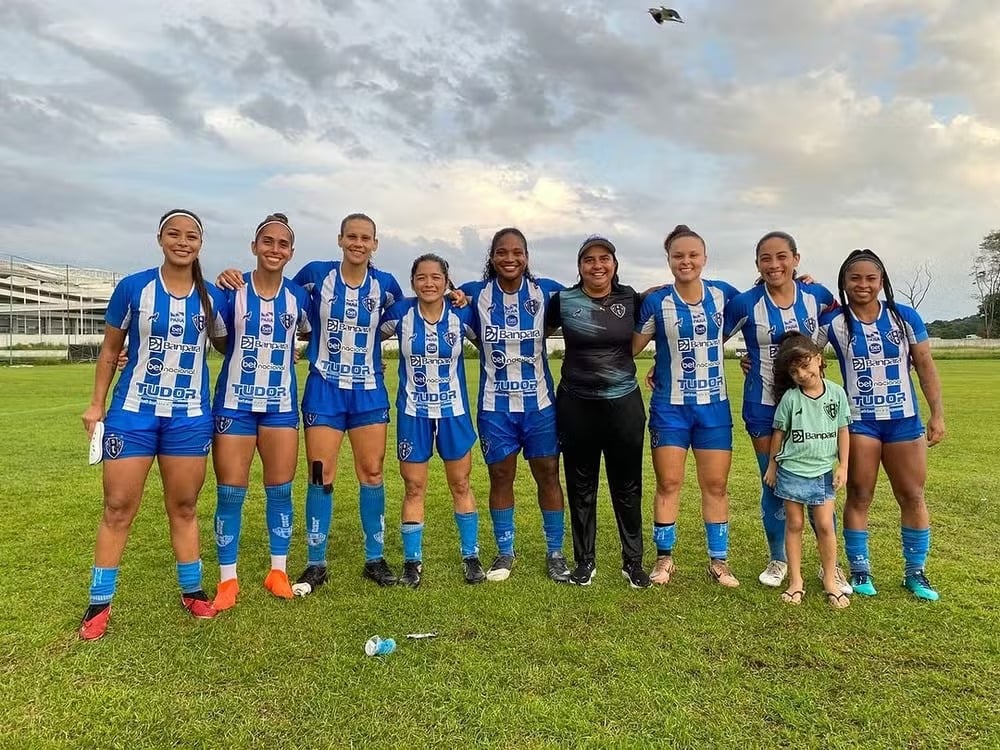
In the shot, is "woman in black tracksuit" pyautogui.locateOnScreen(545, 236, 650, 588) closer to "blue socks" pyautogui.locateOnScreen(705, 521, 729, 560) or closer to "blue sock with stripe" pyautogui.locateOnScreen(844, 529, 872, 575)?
"blue socks" pyautogui.locateOnScreen(705, 521, 729, 560)

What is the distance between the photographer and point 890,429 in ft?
14.0

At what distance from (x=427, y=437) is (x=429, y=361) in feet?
1.63

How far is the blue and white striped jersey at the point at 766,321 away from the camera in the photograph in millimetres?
4438

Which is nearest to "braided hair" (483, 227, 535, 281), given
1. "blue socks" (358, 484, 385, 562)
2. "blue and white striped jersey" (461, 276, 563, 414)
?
"blue and white striped jersey" (461, 276, 563, 414)

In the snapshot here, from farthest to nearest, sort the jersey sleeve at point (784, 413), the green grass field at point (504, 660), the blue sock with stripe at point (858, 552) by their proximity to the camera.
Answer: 1. the blue sock with stripe at point (858, 552)
2. the jersey sleeve at point (784, 413)
3. the green grass field at point (504, 660)

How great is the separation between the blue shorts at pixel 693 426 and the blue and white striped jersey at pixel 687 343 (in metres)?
0.05

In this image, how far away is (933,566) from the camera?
468cm

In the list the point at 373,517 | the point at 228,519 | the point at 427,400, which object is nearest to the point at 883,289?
the point at 427,400

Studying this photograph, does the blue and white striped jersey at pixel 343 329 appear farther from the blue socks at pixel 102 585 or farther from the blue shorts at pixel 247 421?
the blue socks at pixel 102 585

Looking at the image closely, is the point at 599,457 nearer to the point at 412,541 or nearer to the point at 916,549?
the point at 412,541

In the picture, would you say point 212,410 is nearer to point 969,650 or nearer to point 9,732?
point 9,732

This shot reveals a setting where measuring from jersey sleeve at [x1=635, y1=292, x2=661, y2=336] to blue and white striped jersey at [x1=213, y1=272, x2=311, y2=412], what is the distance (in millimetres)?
2211

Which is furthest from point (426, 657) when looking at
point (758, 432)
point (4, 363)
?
point (4, 363)

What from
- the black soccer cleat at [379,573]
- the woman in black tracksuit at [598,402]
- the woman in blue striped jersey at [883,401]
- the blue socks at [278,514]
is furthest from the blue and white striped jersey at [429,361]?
the woman in blue striped jersey at [883,401]
